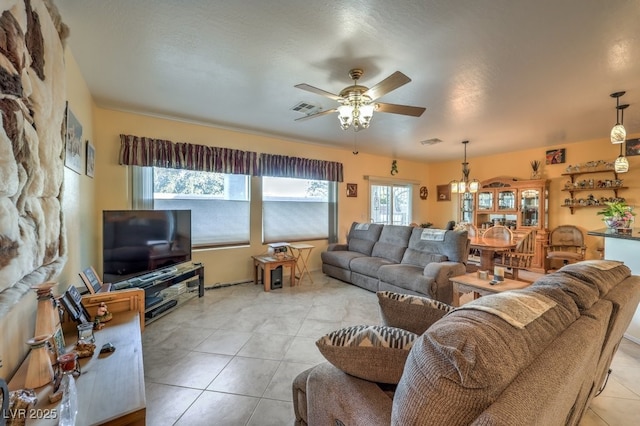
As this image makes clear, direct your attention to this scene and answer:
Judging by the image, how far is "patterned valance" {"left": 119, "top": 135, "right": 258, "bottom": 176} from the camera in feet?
11.3

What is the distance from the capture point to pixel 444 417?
60 cm

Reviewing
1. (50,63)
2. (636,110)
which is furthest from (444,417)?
(636,110)

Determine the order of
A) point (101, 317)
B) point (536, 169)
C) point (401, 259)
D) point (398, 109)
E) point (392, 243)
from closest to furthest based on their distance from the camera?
1. point (101, 317)
2. point (398, 109)
3. point (401, 259)
4. point (392, 243)
5. point (536, 169)

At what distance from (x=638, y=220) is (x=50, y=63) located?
23.6 ft

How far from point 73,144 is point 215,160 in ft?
6.15

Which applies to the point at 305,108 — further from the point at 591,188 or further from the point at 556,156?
the point at 591,188

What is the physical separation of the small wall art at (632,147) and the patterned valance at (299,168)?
15.4 feet

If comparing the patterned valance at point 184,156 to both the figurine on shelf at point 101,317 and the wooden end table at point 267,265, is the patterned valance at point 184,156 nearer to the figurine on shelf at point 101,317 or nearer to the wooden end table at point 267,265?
the wooden end table at point 267,265

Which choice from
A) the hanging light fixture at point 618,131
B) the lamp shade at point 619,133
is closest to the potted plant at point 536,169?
the hanging light fixture at point 618,131

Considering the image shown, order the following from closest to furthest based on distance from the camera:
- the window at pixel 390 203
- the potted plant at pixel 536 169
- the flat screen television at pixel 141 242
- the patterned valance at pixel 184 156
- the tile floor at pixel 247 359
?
the tile floor at pixel 247 359
the flat screen television at pixel 141 242
the patterned valance at pixel 184 156
the potted plant at pixel 536 169
the window at pixel 390 203

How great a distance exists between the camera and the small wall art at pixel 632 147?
4.27 m

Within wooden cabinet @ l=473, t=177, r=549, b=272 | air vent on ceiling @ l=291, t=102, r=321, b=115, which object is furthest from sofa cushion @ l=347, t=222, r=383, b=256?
wooden cabinet @ l=473, t=177, r=549, b=272

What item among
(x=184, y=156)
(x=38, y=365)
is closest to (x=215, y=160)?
(x=184, y=156)

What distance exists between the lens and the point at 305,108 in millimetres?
3318
